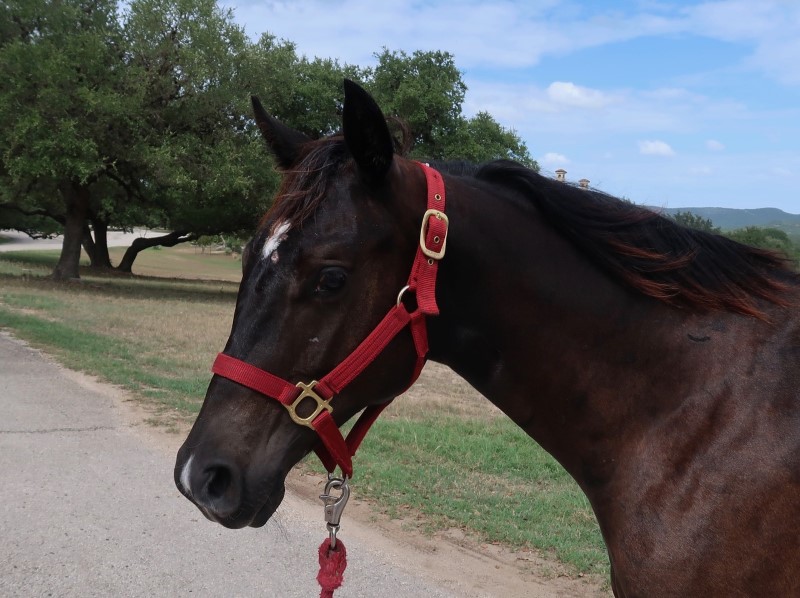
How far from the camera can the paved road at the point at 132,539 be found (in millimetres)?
3818

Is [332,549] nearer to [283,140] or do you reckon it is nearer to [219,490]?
[219,490]

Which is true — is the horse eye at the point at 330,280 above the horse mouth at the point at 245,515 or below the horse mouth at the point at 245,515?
above

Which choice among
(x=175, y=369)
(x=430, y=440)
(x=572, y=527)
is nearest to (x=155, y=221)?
(x=175, y=369)

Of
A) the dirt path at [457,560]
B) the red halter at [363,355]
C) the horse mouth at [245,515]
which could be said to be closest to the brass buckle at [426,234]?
the red halter at [363,355]

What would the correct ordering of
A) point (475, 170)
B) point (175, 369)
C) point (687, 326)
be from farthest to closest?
point (175, 369) → point (475, 170) → point (687, 326)

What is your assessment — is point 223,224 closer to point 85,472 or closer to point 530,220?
point 85,472

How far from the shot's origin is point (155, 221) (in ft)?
107

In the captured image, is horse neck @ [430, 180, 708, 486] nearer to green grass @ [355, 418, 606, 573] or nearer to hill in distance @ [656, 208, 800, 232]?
Answer: hill in distance @ [656, 208, 800, 232]

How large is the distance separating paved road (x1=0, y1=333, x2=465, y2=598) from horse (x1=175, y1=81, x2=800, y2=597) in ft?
4.78

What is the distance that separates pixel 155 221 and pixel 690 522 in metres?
33.4

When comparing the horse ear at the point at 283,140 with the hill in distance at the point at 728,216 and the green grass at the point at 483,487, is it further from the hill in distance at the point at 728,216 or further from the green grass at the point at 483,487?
the green grass at the point at 483,487

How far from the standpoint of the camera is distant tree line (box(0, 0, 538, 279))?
63.1 ft

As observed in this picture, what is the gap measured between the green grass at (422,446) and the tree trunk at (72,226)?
8.74 m

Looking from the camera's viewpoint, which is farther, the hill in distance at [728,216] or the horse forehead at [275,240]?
the hill in distance at [728,216]
